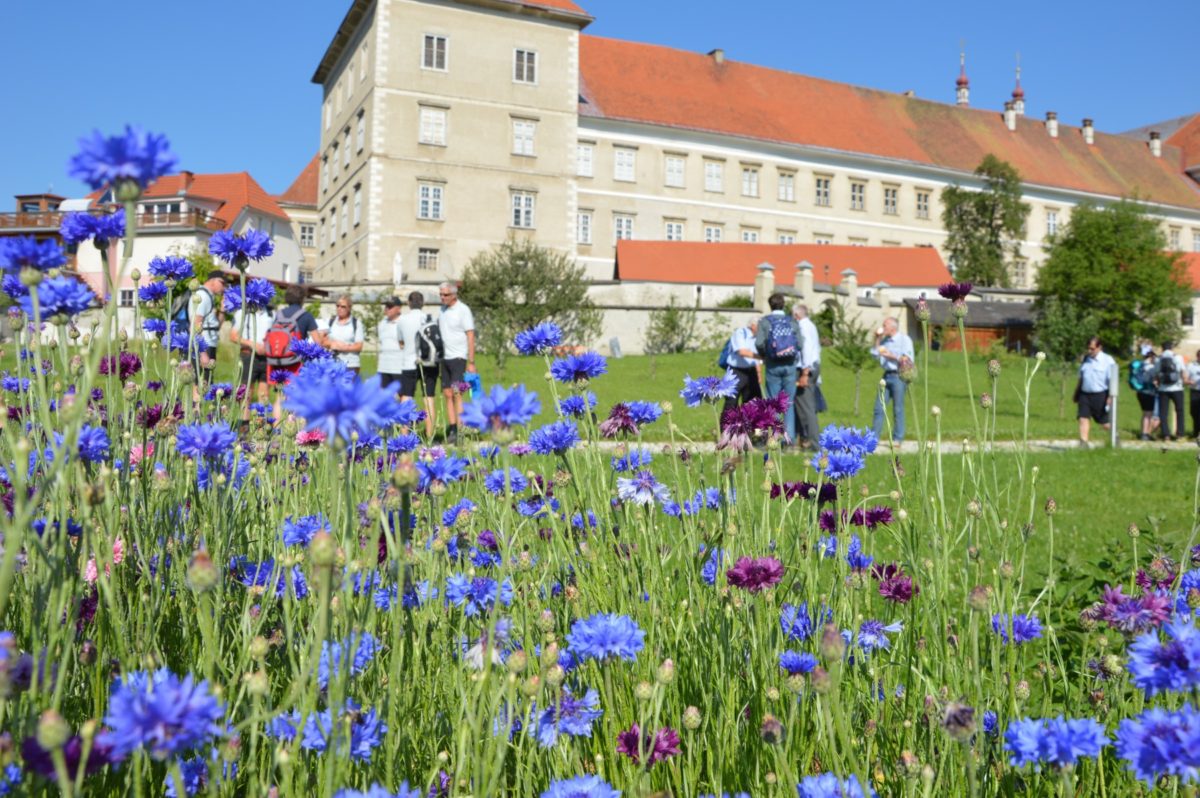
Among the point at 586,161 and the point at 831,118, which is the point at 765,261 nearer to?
the point at 586,161

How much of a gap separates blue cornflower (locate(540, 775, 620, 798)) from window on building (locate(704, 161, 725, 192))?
134ft

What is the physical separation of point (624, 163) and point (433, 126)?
8.37 meters

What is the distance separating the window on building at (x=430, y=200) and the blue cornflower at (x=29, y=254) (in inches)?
1328

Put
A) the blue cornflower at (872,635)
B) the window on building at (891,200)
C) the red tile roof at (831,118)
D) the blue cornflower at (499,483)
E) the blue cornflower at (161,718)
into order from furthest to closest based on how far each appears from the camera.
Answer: the window on building at (891,200), the red tile roof at (831,118), the blue cornflower at (499,483), the blue cornflower at (872,635), the blue cornflower at (161,718)

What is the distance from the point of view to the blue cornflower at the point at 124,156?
3.41ft

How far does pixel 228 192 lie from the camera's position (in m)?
47.4

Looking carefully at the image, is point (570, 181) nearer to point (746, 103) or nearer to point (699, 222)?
point (699, 222)

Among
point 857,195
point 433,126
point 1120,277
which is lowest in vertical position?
point 1120,277

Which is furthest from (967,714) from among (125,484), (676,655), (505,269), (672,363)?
(505,269)

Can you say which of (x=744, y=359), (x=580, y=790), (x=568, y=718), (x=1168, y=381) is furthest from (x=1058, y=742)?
(x=1168, y=381)

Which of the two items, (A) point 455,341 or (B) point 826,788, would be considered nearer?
(B) point 826,788

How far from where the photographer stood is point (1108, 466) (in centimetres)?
927

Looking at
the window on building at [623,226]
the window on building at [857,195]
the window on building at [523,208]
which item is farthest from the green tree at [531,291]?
the window on building at [857,195]

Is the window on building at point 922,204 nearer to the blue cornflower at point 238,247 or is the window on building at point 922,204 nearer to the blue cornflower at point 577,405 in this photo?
the blue cornflower at point 577,405
